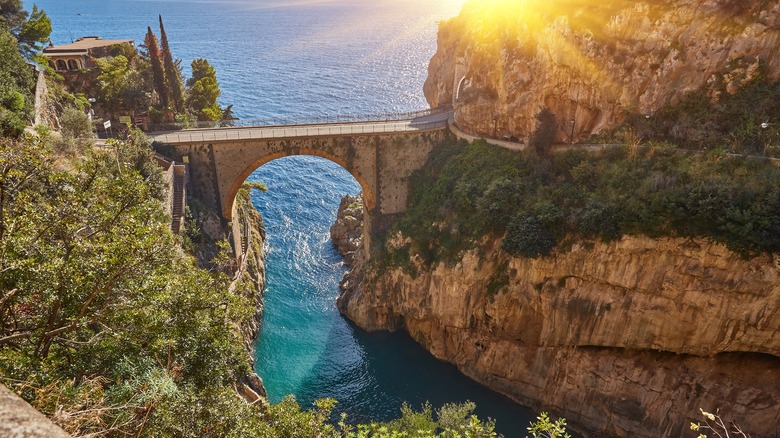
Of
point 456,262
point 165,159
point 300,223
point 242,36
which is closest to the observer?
point 456,262

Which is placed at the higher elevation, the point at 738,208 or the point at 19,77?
the point at 19,77

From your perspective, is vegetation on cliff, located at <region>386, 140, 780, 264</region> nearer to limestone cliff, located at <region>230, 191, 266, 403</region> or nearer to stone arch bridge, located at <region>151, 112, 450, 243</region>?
stone arch bridge, located at <region>151, 112, 450, 243</region>

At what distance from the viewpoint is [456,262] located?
1276 inches

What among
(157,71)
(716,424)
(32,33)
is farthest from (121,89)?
(716,424)

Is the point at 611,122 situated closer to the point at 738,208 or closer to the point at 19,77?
the point at 738,208

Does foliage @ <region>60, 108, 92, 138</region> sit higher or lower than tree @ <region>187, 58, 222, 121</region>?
lower

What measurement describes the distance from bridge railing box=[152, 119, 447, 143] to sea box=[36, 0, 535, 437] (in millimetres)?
13995

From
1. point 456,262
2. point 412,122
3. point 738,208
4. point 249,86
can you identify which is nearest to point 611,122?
point 738,208

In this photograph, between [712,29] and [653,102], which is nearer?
[712,29]

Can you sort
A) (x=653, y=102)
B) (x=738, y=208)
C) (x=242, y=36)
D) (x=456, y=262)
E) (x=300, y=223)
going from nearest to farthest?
(x=738, y=208) → (x=653, y=102) → (x=456, y=262) → (x=300, y=223) → (x=242, y=36)

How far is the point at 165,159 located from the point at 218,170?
3.87m

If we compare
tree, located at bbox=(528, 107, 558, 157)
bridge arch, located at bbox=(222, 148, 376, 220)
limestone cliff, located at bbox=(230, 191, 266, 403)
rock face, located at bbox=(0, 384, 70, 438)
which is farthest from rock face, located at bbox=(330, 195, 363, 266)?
rock face, located at bbox=(0, 384, 70, 438)

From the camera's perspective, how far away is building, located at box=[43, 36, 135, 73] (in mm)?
46094

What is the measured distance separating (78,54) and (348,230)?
1287 inches
